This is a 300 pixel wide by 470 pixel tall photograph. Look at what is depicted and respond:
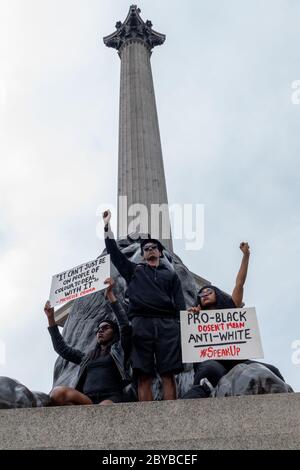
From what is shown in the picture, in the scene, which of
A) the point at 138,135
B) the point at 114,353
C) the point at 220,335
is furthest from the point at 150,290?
the point at 138,135

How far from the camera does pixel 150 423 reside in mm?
7039

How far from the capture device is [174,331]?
977 cm

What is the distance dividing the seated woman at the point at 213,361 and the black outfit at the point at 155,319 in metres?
0.44

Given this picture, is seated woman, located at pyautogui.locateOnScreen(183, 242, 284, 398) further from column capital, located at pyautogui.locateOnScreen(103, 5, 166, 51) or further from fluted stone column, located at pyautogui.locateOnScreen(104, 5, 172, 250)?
column capital, located at pyautogui.locateOnScreen(103, 5, 166, 51)

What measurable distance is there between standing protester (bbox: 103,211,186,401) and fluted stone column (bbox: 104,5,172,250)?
976 cm

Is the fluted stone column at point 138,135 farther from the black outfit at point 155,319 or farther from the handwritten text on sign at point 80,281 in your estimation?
the black outfit at point 155,319

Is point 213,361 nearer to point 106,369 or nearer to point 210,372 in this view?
point 210,372

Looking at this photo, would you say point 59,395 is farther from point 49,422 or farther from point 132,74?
point 132,74

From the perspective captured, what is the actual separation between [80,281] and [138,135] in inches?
585

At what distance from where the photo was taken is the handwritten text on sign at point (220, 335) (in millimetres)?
8953

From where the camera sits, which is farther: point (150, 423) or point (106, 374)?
point (106, 374)

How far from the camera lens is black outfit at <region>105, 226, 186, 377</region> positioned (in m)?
9.55
